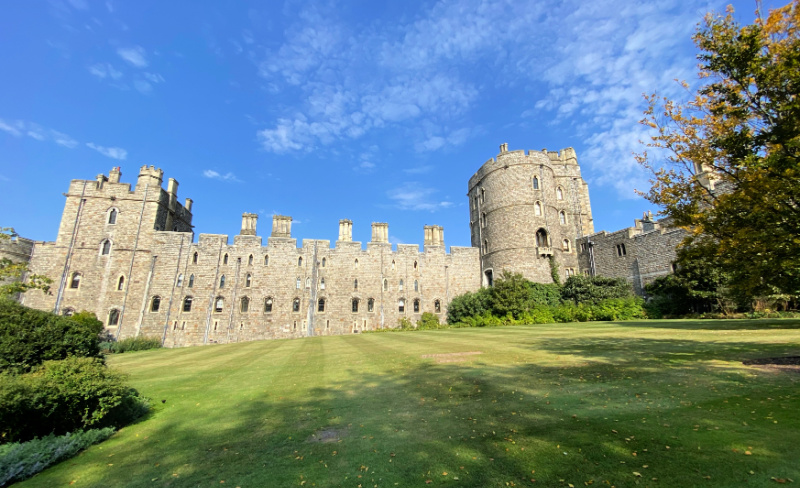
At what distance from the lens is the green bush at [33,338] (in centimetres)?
766

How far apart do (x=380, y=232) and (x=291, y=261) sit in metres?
10.1

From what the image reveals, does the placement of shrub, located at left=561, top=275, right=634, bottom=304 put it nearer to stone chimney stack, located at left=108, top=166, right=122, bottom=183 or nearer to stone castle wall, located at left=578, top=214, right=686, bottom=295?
stone castle wall, located at left=578, top=214, right=686, bottom=295

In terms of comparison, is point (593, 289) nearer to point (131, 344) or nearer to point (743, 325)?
point (743, 325)

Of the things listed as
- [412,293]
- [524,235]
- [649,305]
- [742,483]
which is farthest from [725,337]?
[412,293]

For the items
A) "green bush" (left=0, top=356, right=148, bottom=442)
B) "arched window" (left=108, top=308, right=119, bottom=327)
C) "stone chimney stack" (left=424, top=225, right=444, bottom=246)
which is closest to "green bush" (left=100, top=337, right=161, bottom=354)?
"arched window" (left=108, top=308, right=119, bottom=327)

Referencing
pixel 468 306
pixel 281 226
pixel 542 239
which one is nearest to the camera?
pixel 468 306

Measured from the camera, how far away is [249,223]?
37.1 metres

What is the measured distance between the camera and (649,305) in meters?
27.9

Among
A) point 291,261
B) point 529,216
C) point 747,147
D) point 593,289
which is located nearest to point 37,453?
point 747,147

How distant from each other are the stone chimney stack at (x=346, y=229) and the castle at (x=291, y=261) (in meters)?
0.17

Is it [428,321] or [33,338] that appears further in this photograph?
[428,321]

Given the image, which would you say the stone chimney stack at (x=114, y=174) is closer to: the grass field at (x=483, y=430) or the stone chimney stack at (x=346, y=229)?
the stone chimney stack at (x=346, y=229)

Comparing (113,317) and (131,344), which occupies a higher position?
(113,317)

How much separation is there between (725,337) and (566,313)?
17.9 meters
